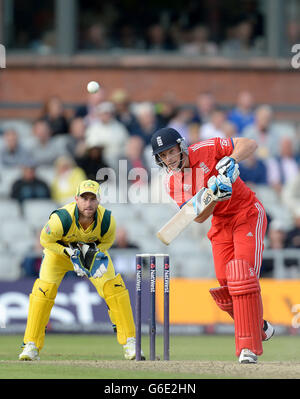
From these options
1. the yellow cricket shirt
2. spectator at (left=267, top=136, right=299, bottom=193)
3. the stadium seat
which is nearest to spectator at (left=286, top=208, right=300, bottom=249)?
spectator at (left=267, top=136, right=299, bottom=193)

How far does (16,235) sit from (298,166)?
4988 mm

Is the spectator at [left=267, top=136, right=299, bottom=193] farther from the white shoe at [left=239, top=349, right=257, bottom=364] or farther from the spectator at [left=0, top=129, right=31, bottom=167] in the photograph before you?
the white shoe at [left=239, top=349, right=257, bottom=364]

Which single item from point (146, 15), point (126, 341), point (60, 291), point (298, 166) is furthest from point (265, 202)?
point (126, 341)

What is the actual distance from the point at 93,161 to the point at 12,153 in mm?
1659

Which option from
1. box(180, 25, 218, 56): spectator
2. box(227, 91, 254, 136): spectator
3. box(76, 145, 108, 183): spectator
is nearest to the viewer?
box(76, 145, 108, 183): spectator

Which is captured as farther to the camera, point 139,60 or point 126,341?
point 139,60

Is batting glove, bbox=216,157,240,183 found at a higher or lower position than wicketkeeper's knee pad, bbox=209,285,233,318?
higher

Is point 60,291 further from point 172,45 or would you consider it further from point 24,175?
point 172,45

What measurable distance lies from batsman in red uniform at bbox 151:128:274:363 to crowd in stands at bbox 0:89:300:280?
610cm

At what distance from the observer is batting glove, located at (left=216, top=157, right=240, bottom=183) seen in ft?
26.9

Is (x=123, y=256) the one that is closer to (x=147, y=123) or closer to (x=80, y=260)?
(x=147, y=123)

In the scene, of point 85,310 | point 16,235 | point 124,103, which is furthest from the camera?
point 124,103

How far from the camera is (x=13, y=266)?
559 inches

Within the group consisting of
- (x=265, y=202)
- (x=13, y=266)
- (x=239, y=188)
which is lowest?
(x=239, y=188)
